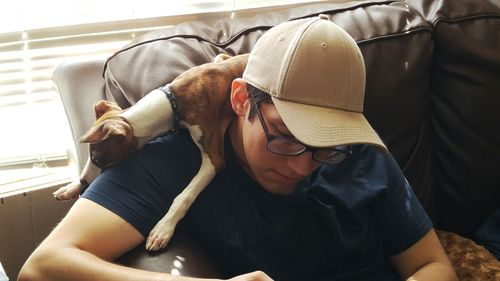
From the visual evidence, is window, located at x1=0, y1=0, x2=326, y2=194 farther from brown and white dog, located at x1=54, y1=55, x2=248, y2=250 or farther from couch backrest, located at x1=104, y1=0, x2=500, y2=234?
brown and white dog, located at x1=54, y1=55, x2=248, y2=250

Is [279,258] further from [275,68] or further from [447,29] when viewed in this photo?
[447,29]

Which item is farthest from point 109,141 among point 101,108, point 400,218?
point 400,218

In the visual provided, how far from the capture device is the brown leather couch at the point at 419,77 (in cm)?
141

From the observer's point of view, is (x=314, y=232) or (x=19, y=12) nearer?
(x=314, y=232)

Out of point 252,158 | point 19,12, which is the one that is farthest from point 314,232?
point 19,12

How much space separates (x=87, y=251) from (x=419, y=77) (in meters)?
1.02

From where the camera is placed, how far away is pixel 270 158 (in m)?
1.10

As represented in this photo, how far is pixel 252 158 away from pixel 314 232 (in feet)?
0.81

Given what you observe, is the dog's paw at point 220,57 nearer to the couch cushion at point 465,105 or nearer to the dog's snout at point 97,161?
the dog's snout at point 97,161

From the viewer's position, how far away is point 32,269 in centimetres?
99

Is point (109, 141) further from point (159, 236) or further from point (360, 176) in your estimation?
point (360, 176)

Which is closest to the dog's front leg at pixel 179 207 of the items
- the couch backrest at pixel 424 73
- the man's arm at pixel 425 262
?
the couch backrest at pixel 424 73

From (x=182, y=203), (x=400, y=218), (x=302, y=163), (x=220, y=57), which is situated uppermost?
(x=220, y=57)

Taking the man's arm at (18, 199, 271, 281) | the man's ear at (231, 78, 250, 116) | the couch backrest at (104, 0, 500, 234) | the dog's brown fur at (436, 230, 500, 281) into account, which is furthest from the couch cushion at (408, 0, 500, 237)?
the man's arm at (18, 199, 271, 281)
